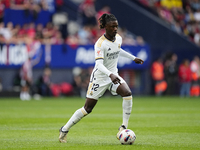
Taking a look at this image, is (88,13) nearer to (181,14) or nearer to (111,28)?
(181,14)

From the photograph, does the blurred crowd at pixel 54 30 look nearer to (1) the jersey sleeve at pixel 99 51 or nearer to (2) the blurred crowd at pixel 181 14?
(2) the blurred crowd at pixel 181 14

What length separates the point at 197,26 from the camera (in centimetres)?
2861

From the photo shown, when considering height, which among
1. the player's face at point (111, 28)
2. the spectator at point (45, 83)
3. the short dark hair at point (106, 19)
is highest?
the short dark hair at point (106, 19)

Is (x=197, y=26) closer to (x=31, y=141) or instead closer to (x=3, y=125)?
(x=3, y=125)

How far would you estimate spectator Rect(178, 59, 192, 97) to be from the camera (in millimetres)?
25109

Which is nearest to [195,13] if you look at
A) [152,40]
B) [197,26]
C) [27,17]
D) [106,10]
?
[197,26]

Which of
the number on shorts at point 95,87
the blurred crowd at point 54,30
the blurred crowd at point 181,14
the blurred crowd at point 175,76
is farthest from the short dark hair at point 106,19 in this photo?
the blurred crowd at point 181,14

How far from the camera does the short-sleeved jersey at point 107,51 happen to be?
7723 millimetres

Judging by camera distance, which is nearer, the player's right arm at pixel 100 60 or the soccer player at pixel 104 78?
the player's right arm at pixel 100 60

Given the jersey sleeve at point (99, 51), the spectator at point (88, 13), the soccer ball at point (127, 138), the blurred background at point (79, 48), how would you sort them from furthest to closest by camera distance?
the spectator at point (88, 13), the blurred background at point (79, 48), the jersey sleeve at point (99, 51), the soccer ball at point (127, 138)

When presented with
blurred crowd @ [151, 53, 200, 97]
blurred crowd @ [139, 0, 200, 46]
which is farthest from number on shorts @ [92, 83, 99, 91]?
blurred crowd @ [139, 0, 200, 46]

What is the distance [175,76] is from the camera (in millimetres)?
25453

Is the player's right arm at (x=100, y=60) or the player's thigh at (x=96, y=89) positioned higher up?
the player's right arm at (x=100, y=60)

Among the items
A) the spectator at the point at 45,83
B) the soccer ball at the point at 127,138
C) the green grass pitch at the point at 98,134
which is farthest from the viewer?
the spectator at the point at 45,83
